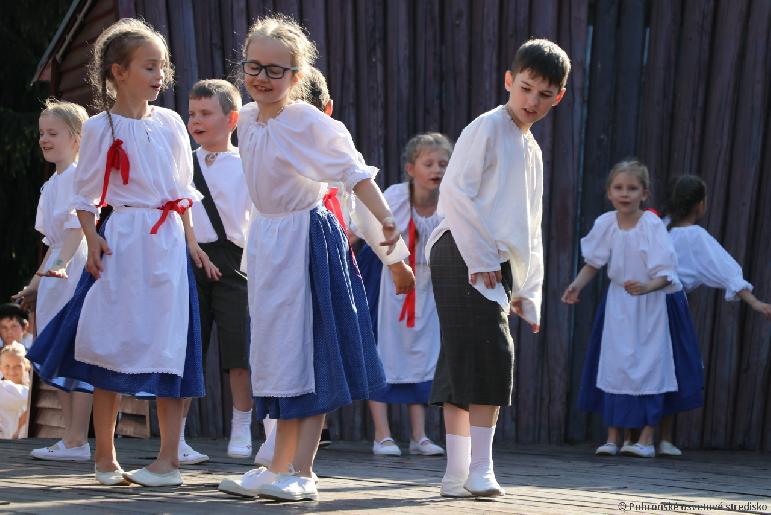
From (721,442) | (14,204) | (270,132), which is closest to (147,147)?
(270,132)

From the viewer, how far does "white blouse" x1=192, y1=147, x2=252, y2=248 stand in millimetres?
6605

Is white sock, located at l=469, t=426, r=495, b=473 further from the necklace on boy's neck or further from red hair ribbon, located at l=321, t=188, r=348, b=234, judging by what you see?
the necklace on boy's neck

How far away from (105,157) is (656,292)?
12.6 ft

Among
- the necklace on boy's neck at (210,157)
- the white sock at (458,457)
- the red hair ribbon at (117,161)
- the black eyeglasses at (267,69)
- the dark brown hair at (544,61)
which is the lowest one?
the white sock at (458,457)

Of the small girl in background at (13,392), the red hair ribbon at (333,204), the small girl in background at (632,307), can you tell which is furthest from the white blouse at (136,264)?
the small girl in background at (13,392)

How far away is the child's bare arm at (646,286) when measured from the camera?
7508 mm

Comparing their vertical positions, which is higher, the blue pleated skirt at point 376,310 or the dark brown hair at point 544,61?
the dark brown hair at point 544,61

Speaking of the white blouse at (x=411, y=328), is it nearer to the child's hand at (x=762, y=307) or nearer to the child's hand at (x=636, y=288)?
the child's hand at (x=636, y=288)

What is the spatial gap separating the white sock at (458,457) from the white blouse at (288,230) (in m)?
0.65

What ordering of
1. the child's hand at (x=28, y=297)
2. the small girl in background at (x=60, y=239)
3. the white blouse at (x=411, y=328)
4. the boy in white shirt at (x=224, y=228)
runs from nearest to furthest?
the small girl in background at (x=60, y=239)
the child's hand at (x=28, y=297)
the boy in white shirt at (x=224, y=228)
the white blouse at (x=411, y=328)

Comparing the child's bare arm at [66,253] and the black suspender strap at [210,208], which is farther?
the black suspender strap at [210,208]

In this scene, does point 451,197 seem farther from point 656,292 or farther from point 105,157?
point 656,292

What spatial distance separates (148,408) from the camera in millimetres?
8711

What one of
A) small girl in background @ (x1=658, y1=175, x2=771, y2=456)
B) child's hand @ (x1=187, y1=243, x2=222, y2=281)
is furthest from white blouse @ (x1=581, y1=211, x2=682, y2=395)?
child's hand @ (x1=187, y1=243, x2=222, y2=281)
